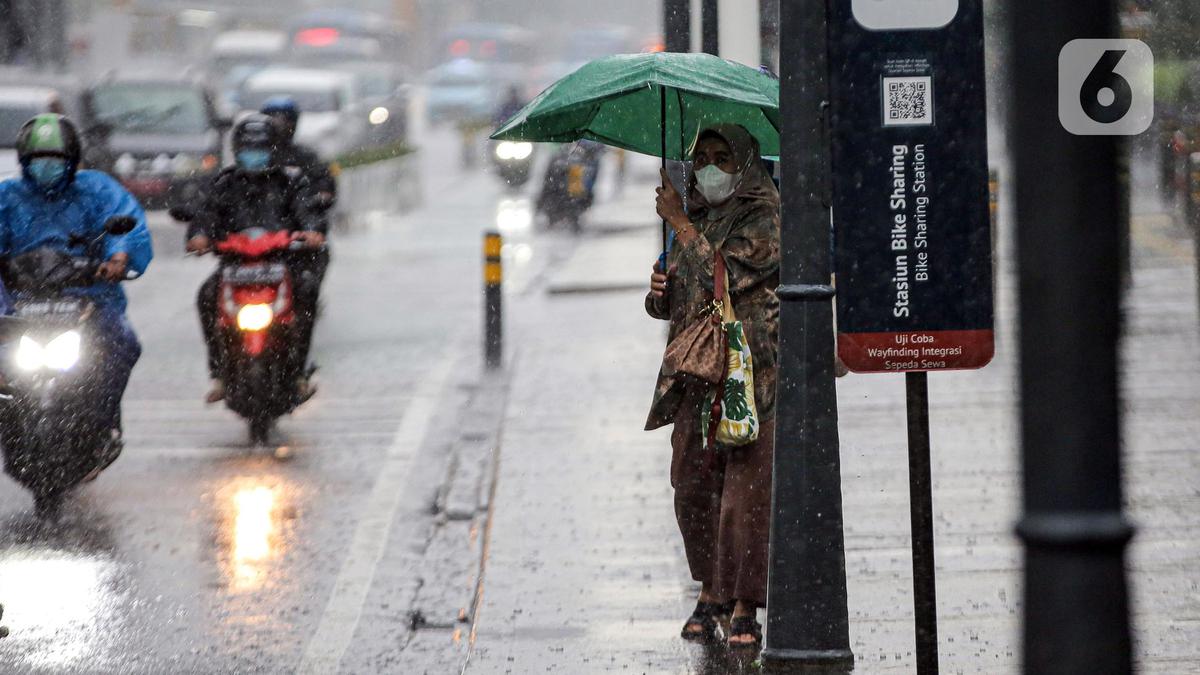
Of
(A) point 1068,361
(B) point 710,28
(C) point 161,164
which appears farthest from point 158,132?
(A) point 1068,361

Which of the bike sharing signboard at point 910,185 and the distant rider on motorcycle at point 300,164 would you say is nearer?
the bike sharing signboard at point 910,185

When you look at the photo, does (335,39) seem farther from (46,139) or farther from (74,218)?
(46,139)

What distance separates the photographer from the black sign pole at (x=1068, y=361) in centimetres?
299

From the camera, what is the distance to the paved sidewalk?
6.56 metres

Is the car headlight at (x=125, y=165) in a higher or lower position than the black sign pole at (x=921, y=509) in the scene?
higher

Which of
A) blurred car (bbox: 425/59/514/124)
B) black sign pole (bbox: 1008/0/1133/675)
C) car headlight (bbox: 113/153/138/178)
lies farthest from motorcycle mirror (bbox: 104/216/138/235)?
blurred car (bbox: 425/59/514/124)

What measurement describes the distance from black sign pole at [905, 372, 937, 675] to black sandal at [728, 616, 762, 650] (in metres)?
1.17

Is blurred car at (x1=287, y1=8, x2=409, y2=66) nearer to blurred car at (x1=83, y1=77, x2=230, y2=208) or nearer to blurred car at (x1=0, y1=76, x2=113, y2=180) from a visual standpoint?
blurred car at (x1=83, y1=77, x2=230, y2=208)

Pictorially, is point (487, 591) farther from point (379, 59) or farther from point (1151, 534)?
point (379, 59)

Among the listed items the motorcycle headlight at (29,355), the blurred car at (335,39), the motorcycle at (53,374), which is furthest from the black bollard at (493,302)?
the blurred car at (335,39)

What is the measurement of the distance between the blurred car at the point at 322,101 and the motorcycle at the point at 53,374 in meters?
21.7

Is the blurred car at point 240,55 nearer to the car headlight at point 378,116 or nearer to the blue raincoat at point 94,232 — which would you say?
the car headlight at point 378,116

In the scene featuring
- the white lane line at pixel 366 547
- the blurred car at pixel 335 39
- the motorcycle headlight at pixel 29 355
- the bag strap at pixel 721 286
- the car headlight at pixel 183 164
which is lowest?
the white lane line at pixel 366 547

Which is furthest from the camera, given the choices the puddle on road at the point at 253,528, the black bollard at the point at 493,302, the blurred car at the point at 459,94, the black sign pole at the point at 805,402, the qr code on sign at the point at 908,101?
the blurred car at the point at 459,94
